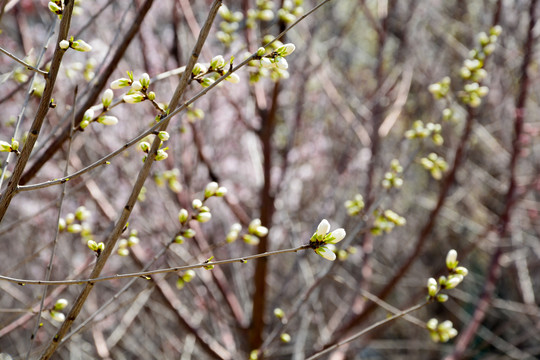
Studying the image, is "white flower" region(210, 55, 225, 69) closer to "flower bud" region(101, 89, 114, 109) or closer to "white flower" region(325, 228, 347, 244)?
"flower bud" region(101, 89, 114, 109)

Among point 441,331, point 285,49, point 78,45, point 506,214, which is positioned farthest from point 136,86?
point 506,214

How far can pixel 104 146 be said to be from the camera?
355 centimetres

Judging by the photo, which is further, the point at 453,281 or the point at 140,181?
the point at 453,281

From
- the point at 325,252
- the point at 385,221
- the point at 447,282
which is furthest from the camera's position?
the point at 385,221

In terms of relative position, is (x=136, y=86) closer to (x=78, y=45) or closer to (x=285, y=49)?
(x=78, y=45)

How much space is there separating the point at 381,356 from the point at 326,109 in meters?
3.61

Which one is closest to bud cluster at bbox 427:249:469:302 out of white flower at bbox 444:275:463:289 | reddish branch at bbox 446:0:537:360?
white flower at bbox 444:275:463:289

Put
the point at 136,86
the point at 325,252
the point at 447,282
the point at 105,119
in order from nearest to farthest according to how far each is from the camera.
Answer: the point at 325,252
the point at 136,86
the point at 105,119
the point at 447,282

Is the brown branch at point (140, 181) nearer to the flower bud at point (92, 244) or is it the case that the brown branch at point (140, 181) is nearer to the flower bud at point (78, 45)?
the flower bud at point (92, 244)

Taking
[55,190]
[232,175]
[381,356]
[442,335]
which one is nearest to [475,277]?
[381,356]

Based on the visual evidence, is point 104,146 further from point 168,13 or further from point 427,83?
point 427,83

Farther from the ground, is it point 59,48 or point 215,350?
point 59,48

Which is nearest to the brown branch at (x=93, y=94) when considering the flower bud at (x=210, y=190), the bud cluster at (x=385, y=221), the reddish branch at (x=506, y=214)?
the flower bud at (x=210, y=190)

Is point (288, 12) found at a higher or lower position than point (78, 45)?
lower
